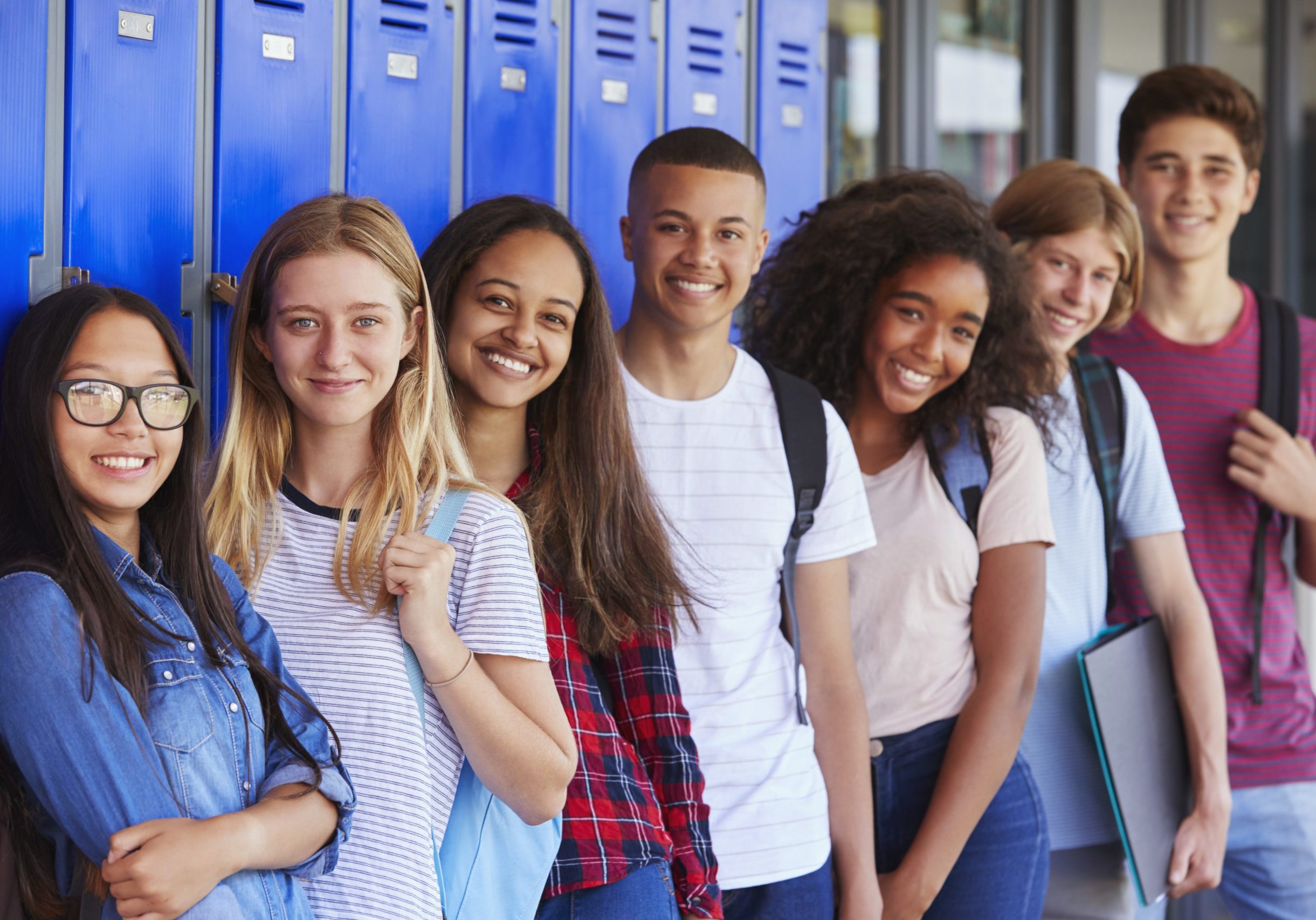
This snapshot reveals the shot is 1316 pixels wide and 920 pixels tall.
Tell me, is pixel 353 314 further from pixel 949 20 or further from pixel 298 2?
pixel 949 20

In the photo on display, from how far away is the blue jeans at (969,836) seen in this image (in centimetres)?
247

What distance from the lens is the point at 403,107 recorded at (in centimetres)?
251

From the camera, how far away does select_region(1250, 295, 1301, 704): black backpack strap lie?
10.2ft

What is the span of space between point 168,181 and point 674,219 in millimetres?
844

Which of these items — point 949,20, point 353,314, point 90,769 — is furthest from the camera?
point 949,20

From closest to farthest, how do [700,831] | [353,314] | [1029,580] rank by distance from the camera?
[353,314]
[700,831]
[1029,580]

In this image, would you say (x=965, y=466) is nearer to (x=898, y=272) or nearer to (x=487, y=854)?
(x=898, y=272)

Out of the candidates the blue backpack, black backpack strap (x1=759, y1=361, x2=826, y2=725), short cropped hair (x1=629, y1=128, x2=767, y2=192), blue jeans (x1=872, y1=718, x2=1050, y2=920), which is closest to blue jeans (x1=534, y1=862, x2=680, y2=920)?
the blue backpack

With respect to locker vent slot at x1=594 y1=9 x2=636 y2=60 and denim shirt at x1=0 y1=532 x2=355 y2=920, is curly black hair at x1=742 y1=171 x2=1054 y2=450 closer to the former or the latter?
locker vent slot at x1=594 y1=9 x2=636 y2=60

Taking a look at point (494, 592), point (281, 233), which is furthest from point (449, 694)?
point (281, 233)

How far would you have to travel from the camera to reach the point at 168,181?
2.14 metres

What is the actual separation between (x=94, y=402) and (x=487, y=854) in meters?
0.78

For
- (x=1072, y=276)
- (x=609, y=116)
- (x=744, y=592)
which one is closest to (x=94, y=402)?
(x=744, y=592)

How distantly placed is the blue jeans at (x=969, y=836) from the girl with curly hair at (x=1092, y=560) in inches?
9.3
